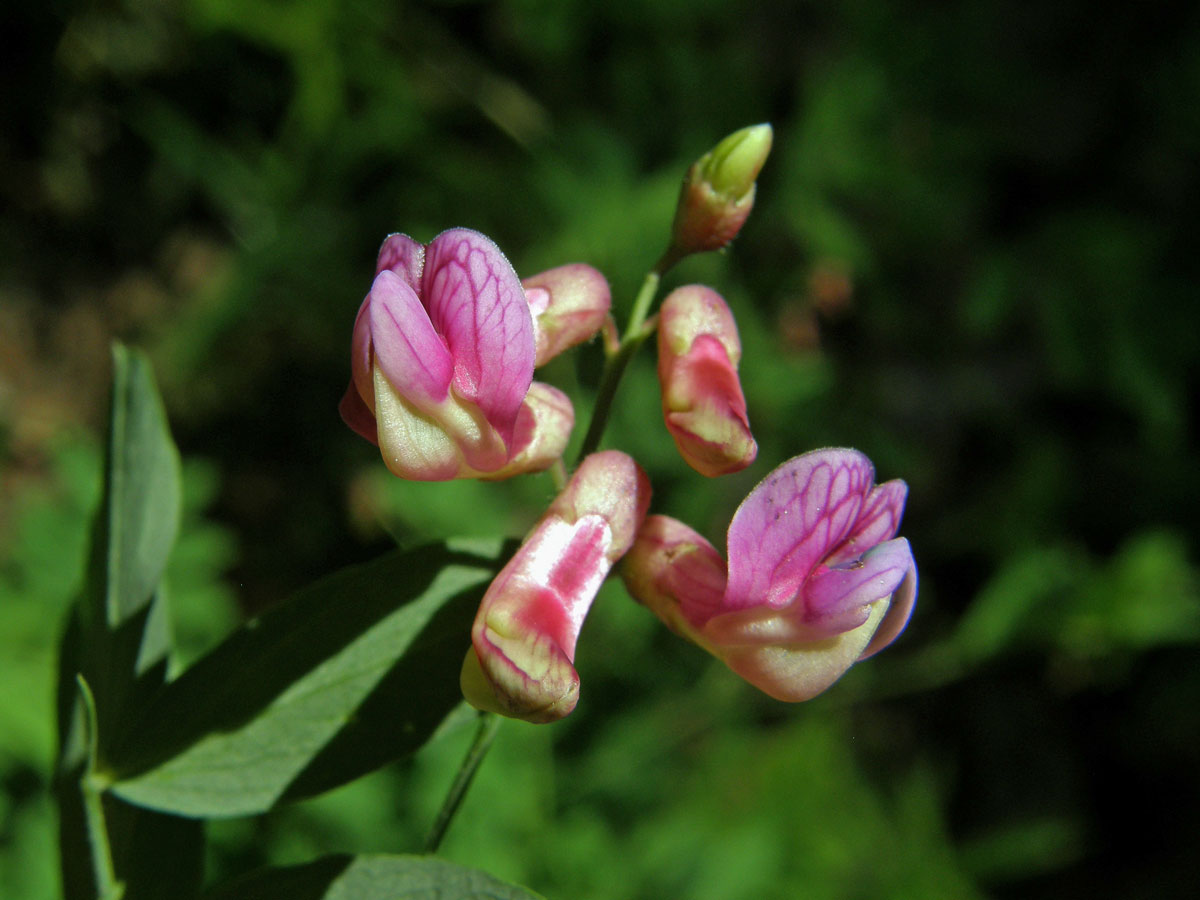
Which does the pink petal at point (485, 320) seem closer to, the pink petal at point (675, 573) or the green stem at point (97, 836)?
the pink petal at point (675, 573)

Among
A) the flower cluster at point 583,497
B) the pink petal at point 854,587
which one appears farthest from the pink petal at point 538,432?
the pink petal at point 854,587

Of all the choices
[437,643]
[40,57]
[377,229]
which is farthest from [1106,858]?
[40,57]

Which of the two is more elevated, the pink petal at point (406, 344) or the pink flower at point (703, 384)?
the pink petal at point (406, 344)

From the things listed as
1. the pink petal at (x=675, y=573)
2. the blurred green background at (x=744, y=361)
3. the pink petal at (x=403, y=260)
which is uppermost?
the pink petal at (x=403, y=260)

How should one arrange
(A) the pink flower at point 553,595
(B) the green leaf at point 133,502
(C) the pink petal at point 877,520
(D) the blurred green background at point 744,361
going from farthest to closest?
(D) the blurred green background at point 744,361
(B) the green leaf at point 133,502
(C) the pink petal at point 877,520
(A) the pink flower at point 553,595

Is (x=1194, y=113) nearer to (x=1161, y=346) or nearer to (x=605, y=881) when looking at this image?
(x=1161, y=346)

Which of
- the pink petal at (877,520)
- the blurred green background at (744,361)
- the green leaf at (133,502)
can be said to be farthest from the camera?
the blurred green background at (744,361)

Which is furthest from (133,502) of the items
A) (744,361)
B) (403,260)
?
(744,361)
